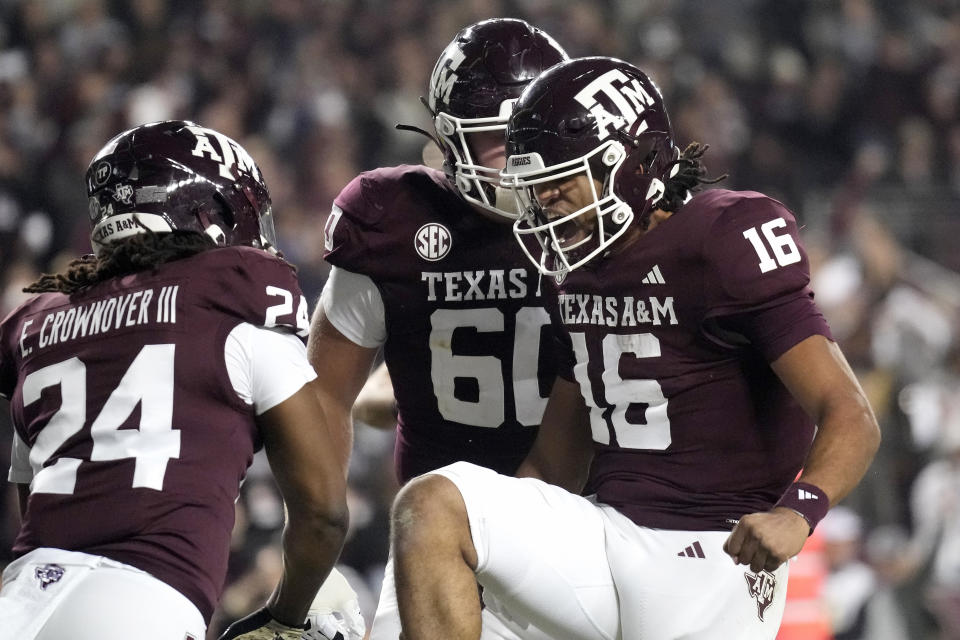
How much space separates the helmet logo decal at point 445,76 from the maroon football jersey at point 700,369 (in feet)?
2.09

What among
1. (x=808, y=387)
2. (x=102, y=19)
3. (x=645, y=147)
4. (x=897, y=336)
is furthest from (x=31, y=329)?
(x=102, y=19)

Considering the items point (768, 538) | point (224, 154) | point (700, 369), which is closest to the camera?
point (768, 538)

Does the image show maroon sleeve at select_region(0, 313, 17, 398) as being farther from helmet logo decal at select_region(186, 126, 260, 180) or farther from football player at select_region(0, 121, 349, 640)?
helmet logo decal at select_region(186, 126, 260, 180)

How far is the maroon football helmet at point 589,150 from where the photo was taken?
2.52 metres

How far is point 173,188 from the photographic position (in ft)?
8.16

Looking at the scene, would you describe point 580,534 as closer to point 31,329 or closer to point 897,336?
point 31,329

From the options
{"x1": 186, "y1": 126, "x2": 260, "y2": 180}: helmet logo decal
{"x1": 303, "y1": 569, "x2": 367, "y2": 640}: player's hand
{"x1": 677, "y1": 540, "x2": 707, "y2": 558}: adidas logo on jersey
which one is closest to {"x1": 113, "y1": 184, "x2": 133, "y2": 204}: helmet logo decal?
{"x1": 186, "y1": 126, "x2": 260, "y2": 180}: helmet logo decal

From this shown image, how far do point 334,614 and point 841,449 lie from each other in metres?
1.14

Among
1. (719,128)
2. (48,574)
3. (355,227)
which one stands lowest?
(719,128)

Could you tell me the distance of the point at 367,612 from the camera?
5.48m

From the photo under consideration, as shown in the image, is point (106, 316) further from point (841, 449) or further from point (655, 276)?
point (841, 449)

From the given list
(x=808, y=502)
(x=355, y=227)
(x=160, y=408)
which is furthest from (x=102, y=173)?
(x=808, y=502)

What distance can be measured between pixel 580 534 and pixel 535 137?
2.56 feet

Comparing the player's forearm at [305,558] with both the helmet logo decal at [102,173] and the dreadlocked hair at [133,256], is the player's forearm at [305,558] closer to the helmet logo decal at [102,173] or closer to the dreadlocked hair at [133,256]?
the dreadlocked hair at [133,256]
